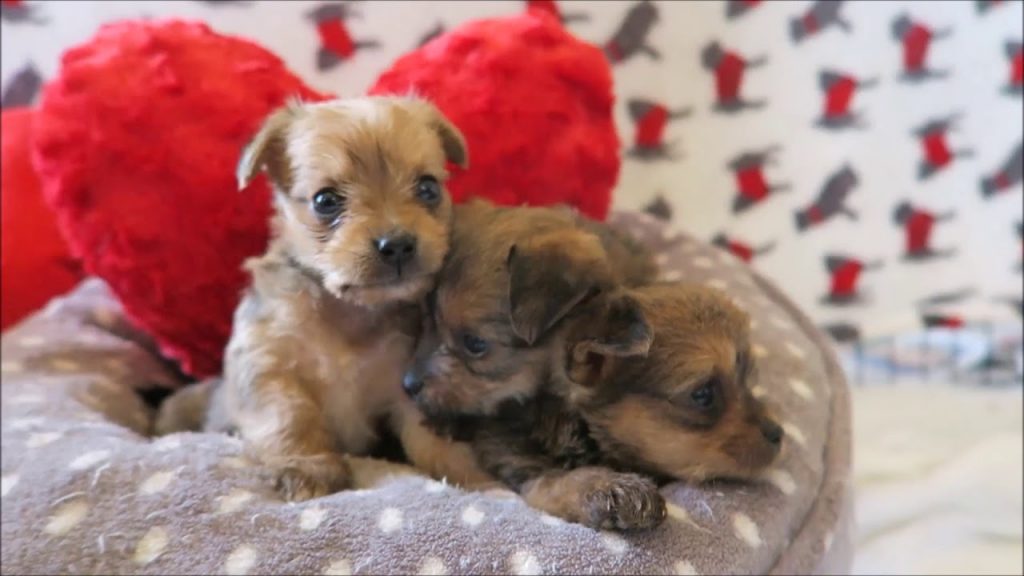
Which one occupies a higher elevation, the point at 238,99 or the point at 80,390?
the point at 238,99

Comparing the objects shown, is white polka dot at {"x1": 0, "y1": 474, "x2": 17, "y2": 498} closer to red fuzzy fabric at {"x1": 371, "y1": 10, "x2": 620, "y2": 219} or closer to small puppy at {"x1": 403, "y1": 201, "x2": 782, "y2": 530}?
small puppy at {"x1": 403, "y1": 201, "x2": 782, "y2": 530}

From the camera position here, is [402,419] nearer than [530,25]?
Yes

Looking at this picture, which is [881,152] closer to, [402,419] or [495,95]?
[495,95]

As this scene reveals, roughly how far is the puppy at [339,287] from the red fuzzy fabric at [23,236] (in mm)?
1033

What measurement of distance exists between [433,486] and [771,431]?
1.96ft

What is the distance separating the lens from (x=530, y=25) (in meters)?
2.28

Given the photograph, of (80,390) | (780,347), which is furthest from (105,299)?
(780,347)

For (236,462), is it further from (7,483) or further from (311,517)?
(7,483)

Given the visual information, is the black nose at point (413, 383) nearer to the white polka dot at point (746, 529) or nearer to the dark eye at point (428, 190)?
the dark eye at point (428, 190)

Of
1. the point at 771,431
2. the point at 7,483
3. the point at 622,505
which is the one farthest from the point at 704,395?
the point at 7,483

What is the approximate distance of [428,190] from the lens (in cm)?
190

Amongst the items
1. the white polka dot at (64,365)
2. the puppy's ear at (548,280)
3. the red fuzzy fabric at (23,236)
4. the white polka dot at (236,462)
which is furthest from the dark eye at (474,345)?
the red fuzzy fabric at (23,236)

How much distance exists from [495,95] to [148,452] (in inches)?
41.4

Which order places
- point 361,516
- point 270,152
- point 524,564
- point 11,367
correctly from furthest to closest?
point 11,367 < point 270,152 < point 361,516 < point 524,564
